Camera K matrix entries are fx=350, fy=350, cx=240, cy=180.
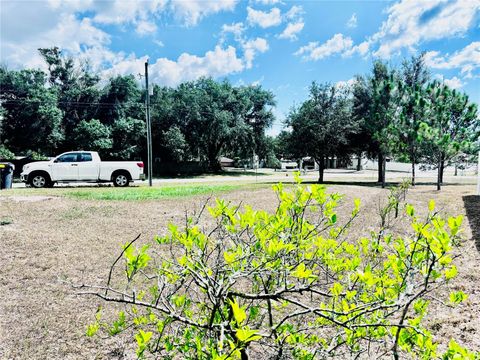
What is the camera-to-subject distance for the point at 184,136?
34.4 metres

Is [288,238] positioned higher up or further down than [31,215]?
higher up

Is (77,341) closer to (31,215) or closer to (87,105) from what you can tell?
(31,215)

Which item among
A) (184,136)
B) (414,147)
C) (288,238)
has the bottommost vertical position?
(288,238)

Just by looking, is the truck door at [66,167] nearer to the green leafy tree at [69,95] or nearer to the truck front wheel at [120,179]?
the truck front wheel at [120,179]

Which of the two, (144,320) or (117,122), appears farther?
(117,122)

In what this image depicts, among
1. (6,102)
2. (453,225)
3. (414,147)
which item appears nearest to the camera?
(453,225)

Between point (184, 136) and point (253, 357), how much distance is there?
3214 centimetres

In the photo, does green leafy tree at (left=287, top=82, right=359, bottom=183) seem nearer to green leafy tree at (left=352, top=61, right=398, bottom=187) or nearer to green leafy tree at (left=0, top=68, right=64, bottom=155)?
green leafy tree at (left=352, top=61, right=398, bottom=187)

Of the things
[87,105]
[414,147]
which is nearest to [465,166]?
[414,147]

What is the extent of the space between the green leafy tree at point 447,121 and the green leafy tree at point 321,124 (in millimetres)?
5223

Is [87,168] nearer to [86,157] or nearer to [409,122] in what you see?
[86,157]

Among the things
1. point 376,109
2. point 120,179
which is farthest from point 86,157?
point 376,109

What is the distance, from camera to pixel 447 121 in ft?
59.4

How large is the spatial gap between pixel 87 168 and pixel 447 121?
18.3 metres
